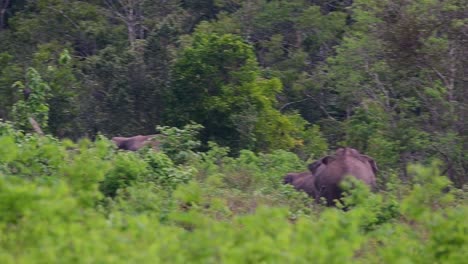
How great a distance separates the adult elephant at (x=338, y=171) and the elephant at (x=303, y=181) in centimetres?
16

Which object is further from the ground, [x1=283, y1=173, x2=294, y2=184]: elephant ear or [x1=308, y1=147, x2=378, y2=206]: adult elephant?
[x1=308, y1=147, x2=378, y2=206]: adult elephant

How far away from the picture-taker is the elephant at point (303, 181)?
13312mm

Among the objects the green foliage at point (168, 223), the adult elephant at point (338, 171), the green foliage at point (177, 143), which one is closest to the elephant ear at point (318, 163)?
the adult elephant at point (338, 171)

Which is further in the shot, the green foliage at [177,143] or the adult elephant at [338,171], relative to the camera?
the green foliage at [177,143]

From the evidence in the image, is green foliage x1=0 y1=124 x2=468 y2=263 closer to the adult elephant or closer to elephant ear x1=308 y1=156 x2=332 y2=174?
the adult elephant

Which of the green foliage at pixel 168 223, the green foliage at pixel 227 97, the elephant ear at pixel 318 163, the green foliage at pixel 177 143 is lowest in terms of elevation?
the green foliage at pixel 227 97

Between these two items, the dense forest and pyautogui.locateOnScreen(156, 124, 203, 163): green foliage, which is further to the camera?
pyautogui.locateOnScreen(156, 124, 203, 163): green foliage

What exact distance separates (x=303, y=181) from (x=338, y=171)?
0.96 meters

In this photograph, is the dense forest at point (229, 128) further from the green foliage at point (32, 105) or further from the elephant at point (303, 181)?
the elephant at point (303, 181)

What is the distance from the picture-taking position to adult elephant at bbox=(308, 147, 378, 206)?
12703 mm

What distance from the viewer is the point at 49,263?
6043mm

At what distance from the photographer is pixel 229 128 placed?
17.0 m

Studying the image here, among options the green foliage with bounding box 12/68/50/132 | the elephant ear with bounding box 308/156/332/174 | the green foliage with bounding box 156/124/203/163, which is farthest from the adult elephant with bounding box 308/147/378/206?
the green foliage with bounding box 12/68/50/132

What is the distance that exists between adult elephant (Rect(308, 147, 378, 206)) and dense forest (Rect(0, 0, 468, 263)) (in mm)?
434
